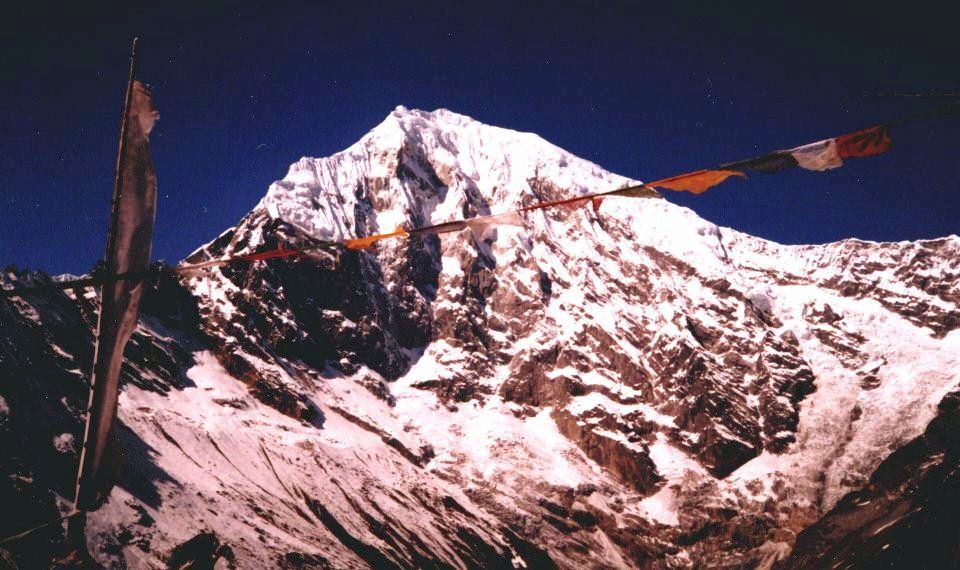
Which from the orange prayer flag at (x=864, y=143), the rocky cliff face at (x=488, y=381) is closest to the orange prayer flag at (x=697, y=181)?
the orange prayer flag at (x=864, y=143)

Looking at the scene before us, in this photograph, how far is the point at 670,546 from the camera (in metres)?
75.8

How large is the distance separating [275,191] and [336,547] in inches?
3441

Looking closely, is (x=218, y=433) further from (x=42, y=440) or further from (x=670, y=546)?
(x=670, y=546)

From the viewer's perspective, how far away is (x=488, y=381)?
10362cm

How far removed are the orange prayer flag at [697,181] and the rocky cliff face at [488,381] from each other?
123 ft

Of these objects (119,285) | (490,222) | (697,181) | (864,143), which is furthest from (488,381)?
(119,285)

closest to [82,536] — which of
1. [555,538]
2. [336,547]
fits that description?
[336,547]

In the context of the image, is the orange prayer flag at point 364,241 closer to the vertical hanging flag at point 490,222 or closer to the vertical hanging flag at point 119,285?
the vertical hanging flag at point 490,222

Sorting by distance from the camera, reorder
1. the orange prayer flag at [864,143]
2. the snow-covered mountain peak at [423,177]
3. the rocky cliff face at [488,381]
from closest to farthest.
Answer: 1. the orange prayer flag at [864,143]
2. the rocky cliff face at [488,381]
3. the snow-covered mountain peak at [423,177]

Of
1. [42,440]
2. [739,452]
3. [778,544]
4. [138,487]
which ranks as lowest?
[778,544]

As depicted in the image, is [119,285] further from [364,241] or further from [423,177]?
[423,177]

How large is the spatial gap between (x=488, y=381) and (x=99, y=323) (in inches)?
3993

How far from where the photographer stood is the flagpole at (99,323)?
3514mm

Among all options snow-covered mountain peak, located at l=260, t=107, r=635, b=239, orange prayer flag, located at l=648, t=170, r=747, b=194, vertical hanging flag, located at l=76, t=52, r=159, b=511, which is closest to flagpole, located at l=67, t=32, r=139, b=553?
vertical hanging flag, located at l=76, t=52, r=159, b=511
